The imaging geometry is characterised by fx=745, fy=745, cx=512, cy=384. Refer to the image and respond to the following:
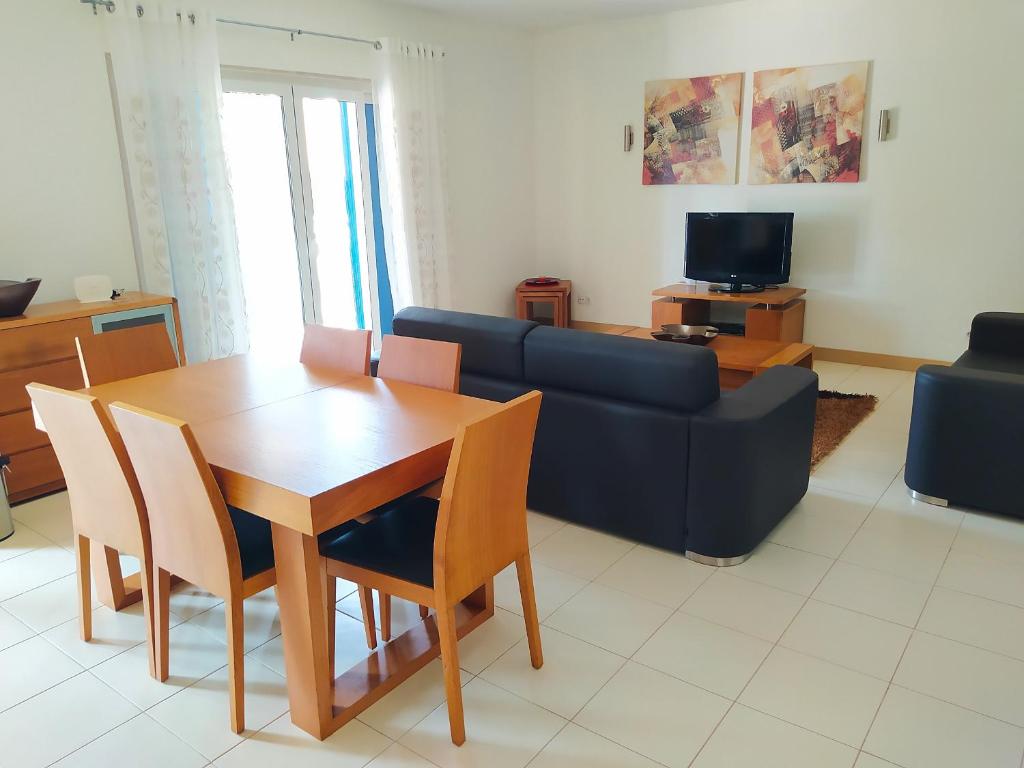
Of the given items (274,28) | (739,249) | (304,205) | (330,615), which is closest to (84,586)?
(330,615)

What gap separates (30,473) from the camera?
364 centimetres

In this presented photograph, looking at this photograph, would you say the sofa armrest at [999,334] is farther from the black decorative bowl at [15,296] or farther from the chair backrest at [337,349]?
the black decorative bowl at [15,296]

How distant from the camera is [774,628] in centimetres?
254

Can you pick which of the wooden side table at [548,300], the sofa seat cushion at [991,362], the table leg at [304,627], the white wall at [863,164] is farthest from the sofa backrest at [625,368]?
the wooden side table at [548,300]

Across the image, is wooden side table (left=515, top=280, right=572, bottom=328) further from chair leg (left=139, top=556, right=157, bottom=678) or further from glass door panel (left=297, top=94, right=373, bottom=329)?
chair leg (left=139, top=556, right=157, bottom=678)

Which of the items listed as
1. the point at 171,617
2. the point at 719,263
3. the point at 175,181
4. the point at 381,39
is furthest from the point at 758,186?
the point at 171,617

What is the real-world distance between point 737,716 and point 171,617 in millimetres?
1972

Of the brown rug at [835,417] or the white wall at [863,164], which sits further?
the white wall at [863,164]

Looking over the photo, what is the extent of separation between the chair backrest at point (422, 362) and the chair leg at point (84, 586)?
46.2 inches

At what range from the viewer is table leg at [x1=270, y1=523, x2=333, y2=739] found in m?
1.99

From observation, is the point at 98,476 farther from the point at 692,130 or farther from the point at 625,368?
the point at 692,130

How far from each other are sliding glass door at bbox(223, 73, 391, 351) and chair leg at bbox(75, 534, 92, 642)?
7.87 ft

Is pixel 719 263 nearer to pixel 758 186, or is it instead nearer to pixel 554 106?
pixel 758 186

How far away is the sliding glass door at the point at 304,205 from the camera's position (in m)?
4.81
